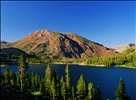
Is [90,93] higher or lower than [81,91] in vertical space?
lower

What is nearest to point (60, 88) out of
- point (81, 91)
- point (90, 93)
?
point (81, 91)

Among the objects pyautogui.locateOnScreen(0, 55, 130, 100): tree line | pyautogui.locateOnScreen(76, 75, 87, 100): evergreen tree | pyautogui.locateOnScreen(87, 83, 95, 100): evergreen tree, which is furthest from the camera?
pyautogui.locateOnScreen(0, 55, 130, 100): tree line

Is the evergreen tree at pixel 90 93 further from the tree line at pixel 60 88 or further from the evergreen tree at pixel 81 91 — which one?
the evergreen tree at pixel 81 91

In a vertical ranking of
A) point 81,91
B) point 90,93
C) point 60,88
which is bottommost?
point 90,93

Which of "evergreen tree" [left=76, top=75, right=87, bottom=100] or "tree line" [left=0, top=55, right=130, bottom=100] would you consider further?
"tree line" [left=0, top=55, right=130, bottom=100]

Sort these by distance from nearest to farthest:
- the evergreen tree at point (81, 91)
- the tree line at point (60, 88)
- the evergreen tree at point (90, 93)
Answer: the evergreen tree at point (90, 93) < the evergreen tree at point (81, 91) < the tree line at point (60, 88)

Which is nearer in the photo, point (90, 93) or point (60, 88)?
point (90, 93)

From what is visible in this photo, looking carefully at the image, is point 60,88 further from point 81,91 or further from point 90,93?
point 90,93

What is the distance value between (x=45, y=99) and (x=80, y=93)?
16406 mm

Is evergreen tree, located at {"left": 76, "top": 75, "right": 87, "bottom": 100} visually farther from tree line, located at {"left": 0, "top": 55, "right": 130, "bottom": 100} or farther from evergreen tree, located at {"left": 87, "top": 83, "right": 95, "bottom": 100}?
evergreen tree, located at {"left": 87, "top": 83, "right": 95, "bottom": 100}

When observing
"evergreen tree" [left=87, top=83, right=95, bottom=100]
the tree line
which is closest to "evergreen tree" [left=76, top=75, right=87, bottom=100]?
the tree line

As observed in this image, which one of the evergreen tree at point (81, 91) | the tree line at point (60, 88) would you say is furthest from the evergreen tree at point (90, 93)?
the evergreen tree at point (81, 91)

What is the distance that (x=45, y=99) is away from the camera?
91500mm

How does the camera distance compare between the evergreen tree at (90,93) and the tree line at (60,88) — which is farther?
the tree line at (60,88)
